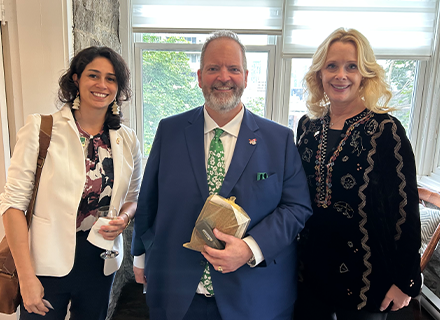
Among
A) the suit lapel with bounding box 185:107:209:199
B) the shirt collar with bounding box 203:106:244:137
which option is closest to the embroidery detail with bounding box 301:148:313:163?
the shirt collar with bounding box 203:106:244:137

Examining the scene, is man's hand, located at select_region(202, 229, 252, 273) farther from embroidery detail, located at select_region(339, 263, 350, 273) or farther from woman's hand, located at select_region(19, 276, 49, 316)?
woman's hand, located at select_region(19, 276, 49, 316)

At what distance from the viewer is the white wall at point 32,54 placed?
148cm

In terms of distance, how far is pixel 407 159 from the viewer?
107cm

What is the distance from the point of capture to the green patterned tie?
3.63 ft

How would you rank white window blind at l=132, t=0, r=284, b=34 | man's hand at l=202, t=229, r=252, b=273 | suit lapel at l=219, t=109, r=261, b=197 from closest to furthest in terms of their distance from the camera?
man's hand at l=202, t=229, r=252, b=273, suit lapel at l=219, t=109, r=261, b=197, white window blind at l=132, t=0, r=284, b=34

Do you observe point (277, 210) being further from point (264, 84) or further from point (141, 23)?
point (141, 23)

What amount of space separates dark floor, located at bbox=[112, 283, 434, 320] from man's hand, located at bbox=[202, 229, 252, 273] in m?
1.68

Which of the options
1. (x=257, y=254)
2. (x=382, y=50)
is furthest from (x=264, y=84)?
(x=257, y=254)

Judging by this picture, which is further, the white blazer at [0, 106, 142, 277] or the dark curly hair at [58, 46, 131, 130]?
the dark curly hair at [58, 46, 131, 130]

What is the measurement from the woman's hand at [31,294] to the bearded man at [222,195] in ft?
1.33

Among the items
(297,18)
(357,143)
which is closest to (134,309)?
(357,143)

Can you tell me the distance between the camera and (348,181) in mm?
1168

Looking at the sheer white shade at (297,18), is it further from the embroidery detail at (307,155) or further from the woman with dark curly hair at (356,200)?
the embroidery detail at (307,155)

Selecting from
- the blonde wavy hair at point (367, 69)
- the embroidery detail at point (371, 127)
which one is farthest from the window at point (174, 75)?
the embroidery detail at point (371, 127)
